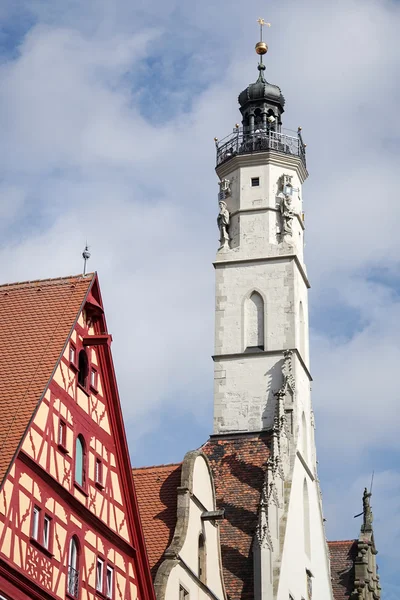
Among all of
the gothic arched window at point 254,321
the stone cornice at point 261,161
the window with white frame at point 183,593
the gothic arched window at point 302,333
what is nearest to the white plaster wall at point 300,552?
the gothic arched window at point 302,333

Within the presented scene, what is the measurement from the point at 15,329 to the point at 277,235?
21.7 m

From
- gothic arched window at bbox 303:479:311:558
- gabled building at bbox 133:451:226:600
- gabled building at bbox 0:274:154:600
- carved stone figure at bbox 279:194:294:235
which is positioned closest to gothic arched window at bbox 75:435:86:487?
gabled building at bbox 0:274:154:600

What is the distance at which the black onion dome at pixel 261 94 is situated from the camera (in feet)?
169

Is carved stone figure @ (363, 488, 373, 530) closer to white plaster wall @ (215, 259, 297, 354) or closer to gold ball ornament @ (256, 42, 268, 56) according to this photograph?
white plaster wall @ (215, 259, 297, 354)

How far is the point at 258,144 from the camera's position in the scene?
49281 millimetres

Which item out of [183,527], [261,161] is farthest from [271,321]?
[183,527]

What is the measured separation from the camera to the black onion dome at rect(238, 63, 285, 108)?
169ft

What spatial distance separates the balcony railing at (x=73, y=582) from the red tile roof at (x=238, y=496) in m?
11.9

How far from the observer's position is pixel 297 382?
45.5 meters

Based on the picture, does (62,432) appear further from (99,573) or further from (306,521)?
(306,521)

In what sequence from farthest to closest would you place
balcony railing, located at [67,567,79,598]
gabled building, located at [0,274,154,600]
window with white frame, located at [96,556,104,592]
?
1. window with white frame, located at [96,556,104,592]
2. balcony railing, located at [67,567,79,598]
3. gabled building, located at [0,274,154,600]

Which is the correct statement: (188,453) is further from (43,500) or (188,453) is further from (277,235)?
(277,235)

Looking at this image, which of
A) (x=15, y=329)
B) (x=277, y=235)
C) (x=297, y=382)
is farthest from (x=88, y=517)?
(x=277, y=235)

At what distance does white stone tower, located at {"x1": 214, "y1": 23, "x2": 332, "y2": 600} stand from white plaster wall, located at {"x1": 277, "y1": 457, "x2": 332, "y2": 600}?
4 cm
